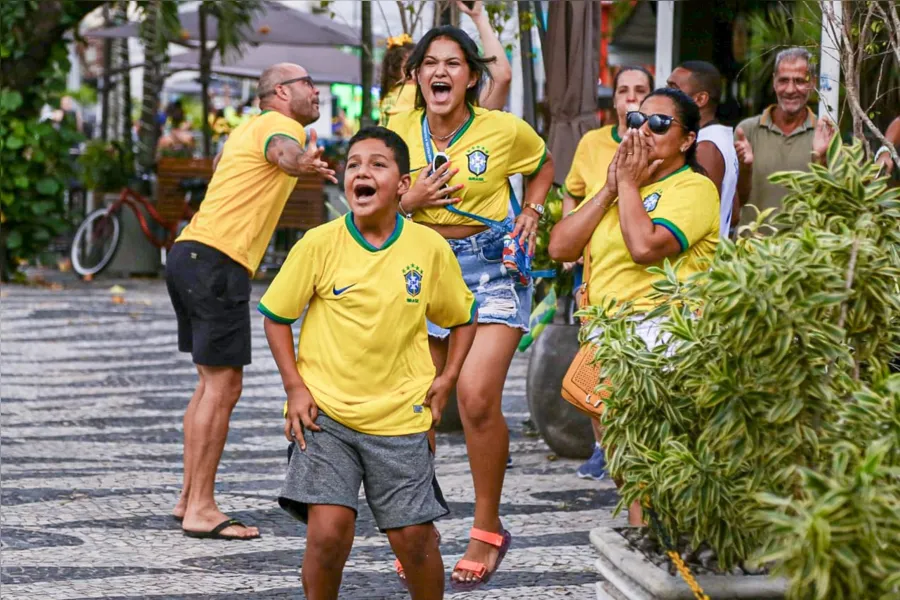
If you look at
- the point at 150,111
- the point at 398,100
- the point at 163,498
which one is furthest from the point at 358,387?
the point at 150,111

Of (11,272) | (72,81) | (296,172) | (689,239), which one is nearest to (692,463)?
(689,239)

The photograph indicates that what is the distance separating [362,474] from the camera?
440 cm

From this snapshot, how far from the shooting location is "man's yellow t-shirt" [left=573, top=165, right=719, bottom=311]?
5066mm

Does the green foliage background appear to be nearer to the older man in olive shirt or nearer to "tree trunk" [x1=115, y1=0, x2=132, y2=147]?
"tree trunk" [x1=115, y1=0, x2=132, y2=147]

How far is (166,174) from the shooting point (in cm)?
1689

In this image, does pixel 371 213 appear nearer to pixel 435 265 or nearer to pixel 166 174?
pixel 435 265

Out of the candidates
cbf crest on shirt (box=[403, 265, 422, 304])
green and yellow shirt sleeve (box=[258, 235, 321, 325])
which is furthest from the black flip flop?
cbf crest on shirt (box=[403, 265, 422, 304])

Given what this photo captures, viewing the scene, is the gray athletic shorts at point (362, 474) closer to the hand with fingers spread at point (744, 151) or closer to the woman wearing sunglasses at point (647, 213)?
the woman wearing sunglasses at point (647, 213)

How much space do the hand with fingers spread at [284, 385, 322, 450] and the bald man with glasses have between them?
1.92 meters

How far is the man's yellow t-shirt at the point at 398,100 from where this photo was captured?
6957 millimetres

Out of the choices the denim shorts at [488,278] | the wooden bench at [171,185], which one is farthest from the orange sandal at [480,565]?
the wooden bench at [171,185]

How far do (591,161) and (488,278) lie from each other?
1.37m

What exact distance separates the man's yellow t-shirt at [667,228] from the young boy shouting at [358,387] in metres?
0.98

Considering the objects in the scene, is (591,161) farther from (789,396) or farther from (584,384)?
(789,396)
